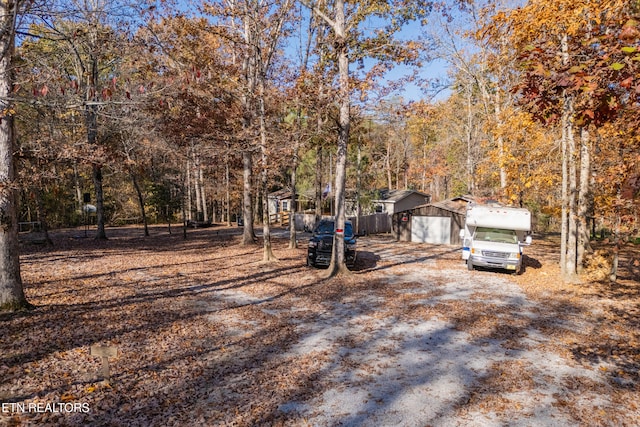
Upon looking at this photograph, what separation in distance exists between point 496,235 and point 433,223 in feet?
39.0

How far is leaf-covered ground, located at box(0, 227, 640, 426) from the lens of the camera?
16.1 feet

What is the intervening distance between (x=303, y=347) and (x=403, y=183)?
56974mm

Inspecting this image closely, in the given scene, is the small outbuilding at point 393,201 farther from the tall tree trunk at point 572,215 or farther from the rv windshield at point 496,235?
the tall tree trunk at point 572,215

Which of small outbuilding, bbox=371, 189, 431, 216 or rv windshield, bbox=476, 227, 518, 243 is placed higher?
small outbuilding, bbox=371, 189, 431, 216

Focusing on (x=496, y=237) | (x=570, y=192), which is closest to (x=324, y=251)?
(x=496, y=237)

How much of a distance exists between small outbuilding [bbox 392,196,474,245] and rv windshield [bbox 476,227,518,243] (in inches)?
415

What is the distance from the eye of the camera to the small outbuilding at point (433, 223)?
88.8ft

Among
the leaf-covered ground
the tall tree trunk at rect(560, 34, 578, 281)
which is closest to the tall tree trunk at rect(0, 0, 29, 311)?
the leaf-covered ground

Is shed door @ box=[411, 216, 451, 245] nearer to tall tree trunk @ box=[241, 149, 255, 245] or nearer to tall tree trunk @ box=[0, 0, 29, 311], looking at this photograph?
tall tree trunk @ box=[241, 149, 255, 245]

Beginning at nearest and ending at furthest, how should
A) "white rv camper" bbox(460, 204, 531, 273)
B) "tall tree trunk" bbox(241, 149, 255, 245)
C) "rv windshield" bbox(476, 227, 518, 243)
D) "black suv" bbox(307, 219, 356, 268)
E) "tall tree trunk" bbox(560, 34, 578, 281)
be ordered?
"tall tree trunk" bbox(560, 34, 578, 281)
"white rv camper" bbox(460, 204, 531, 273)
"black suv" bbox(307, 219, 356, 268)
"rv windshield" bbox(476, 227, 518, 243)
"tall tree trunk" bbox(241, 149, 255, 245)

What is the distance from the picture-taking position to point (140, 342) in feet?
23.0

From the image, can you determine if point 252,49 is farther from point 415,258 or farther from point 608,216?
point 608,216

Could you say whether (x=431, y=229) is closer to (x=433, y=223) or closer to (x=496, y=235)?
(x=433, y=223)

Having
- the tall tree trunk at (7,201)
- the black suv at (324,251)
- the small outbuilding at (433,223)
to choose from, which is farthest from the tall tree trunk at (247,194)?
the small outbuilding at (433,223)
